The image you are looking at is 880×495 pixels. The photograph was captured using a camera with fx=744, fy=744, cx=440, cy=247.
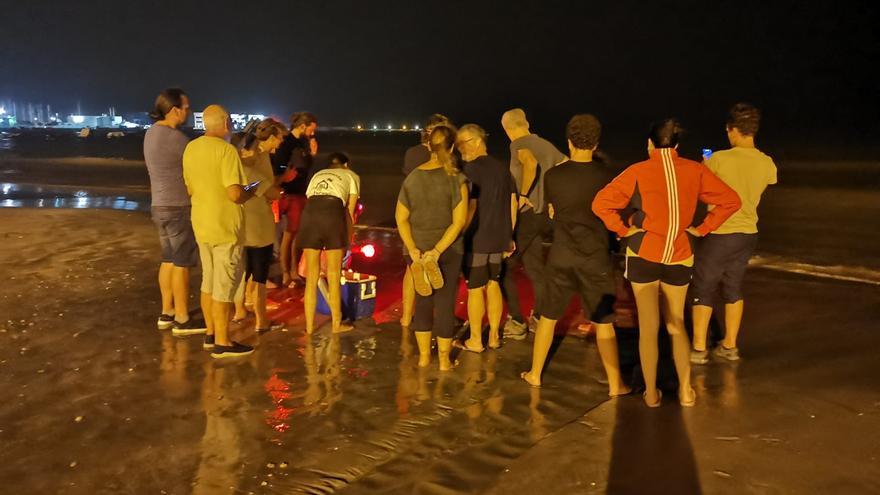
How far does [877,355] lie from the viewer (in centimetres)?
600

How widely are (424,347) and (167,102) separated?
9.82 feet

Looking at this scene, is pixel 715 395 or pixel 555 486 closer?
pixel 555 486

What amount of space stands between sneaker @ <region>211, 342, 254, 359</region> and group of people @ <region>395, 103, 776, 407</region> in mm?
1518

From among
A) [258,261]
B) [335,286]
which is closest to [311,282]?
[335,286]

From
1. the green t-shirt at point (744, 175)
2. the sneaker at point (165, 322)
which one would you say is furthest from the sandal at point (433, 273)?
the sneaker at point (165, 322)

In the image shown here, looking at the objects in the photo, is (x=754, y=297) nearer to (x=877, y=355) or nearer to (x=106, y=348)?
(x=877, y=355)

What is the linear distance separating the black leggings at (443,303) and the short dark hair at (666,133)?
66.1 inches

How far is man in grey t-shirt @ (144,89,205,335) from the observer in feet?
20.7

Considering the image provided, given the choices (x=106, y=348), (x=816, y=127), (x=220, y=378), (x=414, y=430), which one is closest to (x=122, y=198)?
(x=106, y=348)

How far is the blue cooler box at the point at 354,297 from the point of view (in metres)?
7.12

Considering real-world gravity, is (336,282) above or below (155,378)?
above

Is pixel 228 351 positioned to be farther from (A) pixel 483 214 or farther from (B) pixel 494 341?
(A) pixel 483 214

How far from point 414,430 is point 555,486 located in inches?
42.0

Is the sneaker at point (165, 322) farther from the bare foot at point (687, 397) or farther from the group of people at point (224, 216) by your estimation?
the bare foot at point (687, 397)
